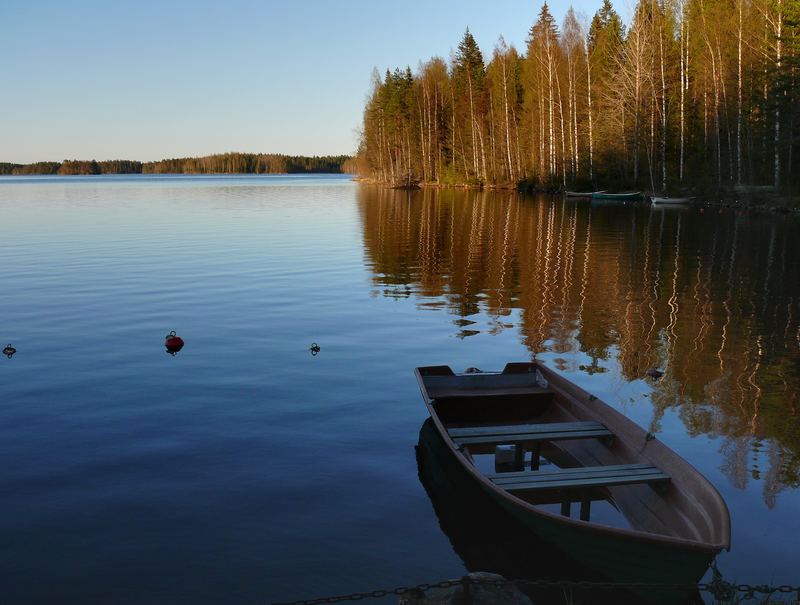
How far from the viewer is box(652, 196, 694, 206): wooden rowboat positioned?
65812 millimetres

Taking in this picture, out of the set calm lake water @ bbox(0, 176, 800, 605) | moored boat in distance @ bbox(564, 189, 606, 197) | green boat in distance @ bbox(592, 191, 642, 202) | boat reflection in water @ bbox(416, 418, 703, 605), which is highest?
moored boat in distance @ bbox(564, 189, 606, 197)

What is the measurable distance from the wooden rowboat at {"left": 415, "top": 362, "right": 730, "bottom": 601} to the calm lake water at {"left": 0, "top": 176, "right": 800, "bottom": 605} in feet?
3.31

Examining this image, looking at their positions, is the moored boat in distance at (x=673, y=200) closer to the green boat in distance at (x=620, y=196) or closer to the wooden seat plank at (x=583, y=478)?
the green boat in distance at (x=620, y=196)

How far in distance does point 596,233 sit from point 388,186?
9231 centimetres

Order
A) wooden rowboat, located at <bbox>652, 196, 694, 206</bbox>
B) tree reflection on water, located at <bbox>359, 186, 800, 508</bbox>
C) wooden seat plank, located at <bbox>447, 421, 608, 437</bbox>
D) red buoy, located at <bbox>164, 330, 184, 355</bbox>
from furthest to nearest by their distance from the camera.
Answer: wooden rowboat, located at <bbox>652, 196, 694, 206</bbox> < red buoy, located at <bbox>164, 330, 184, 355</bbox> < tree reflection on water, located at <bbox>359, 186, 800, 508</bbox> < wooden seat plank, located at <bbox>447, 421, 608, 437</bbox>

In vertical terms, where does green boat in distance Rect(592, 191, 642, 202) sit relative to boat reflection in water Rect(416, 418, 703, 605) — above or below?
above

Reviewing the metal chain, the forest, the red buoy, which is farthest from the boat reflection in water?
the forest

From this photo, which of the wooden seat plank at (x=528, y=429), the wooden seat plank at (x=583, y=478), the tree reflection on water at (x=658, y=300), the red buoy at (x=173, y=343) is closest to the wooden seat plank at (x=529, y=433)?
the wooden seat plank at (x=528, y=429)

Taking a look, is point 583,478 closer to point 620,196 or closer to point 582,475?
point 582,475

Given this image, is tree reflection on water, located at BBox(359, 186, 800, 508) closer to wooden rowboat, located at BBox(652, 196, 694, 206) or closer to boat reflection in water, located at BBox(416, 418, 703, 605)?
boat reflection in water, located at BBox(416, 418, 703, 605)

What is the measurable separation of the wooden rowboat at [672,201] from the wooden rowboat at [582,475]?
58.2 m

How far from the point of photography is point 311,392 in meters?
14.7

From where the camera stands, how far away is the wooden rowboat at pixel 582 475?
7.07 m

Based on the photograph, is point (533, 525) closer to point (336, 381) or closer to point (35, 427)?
point (336, 381)
